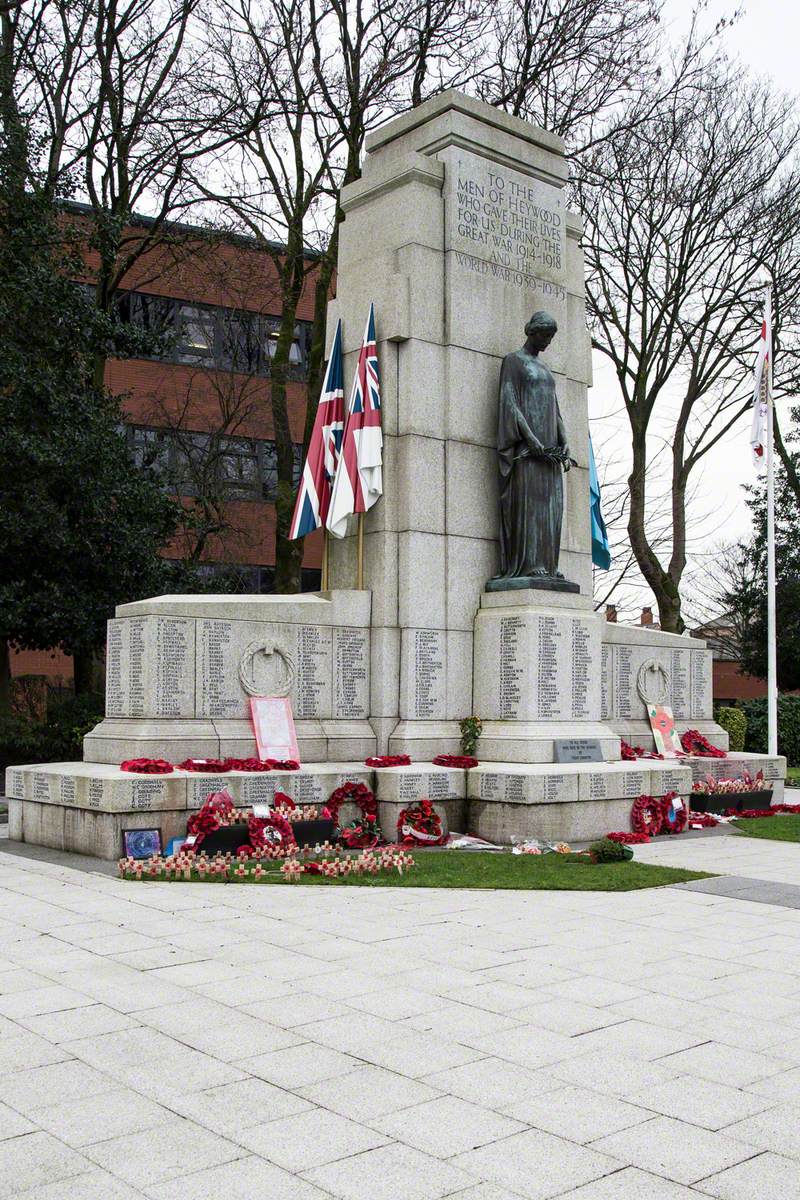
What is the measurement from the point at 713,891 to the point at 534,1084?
5.09 meters

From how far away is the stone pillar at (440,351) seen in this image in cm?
1320

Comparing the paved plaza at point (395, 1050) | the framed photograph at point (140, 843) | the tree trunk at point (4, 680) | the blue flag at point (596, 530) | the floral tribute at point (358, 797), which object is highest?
the blue flag at point (596, 530)

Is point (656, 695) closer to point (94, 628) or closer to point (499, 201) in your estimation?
point (499, 201)

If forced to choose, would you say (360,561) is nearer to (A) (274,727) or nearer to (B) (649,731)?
(A) (274,727)

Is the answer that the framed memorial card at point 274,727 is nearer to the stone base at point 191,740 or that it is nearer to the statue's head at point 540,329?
the stone base at point 191,740

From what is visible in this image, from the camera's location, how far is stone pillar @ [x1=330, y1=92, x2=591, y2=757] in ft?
43.3

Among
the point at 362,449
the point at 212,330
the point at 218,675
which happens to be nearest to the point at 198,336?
the point at 212,330

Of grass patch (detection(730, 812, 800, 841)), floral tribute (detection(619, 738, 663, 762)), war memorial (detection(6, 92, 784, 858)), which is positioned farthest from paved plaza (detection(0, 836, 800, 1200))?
floral tribute (detection(619, 738, 663, 762))

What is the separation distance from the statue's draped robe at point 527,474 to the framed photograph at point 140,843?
516 cm

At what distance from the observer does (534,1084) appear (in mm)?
4887

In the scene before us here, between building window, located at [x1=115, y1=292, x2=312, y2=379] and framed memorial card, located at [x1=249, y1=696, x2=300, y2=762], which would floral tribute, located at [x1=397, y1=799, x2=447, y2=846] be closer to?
framed memorial card, located at [x1=249, y1=696, x2=300, y2=762]

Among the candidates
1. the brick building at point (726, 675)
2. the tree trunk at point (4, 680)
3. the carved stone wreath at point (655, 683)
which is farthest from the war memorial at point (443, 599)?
the brick building at point (726, 675)

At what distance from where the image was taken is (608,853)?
1086cm

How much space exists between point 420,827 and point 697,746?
5833 millimetres
